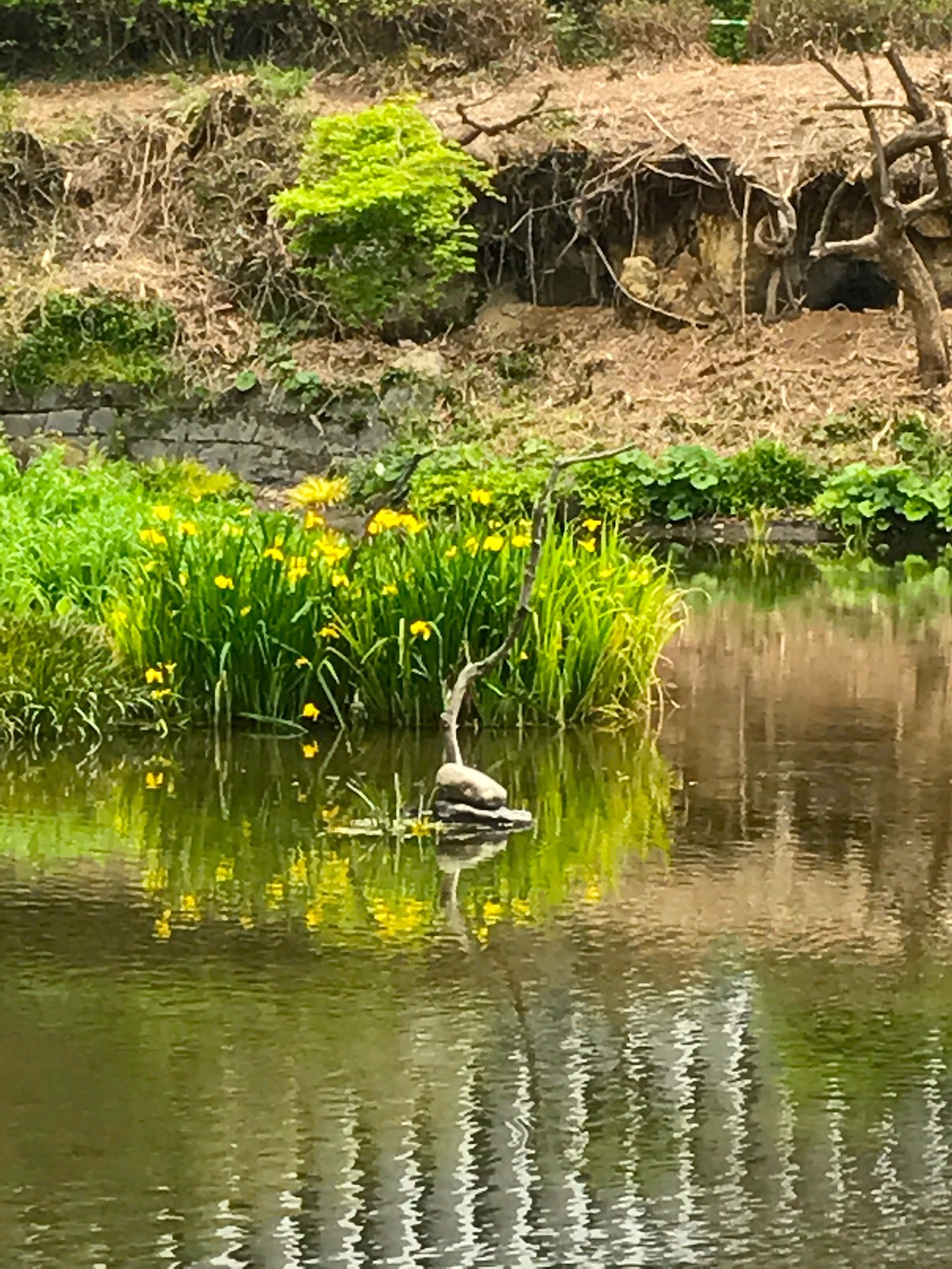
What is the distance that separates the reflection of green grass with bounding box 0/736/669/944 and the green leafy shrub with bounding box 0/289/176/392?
1283 centimetres

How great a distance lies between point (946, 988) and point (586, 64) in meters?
21.6

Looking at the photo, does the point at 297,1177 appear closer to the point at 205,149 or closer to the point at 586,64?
the point at 205,149

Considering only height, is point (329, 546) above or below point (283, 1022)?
above

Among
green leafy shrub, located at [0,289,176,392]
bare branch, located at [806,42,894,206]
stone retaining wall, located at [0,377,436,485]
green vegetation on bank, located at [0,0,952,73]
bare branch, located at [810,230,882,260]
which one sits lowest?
stone retaining wall, located at [0,377,436,485]

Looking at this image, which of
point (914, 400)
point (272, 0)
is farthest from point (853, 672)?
point (272, 0)

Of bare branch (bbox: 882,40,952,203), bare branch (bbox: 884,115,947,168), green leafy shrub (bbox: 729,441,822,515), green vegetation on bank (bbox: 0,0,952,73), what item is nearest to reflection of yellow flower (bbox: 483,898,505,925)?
green leafy shrub (bbox: 729,441,822,515)

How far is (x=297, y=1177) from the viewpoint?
367cm

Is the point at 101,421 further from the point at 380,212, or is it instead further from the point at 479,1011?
the point at 479,1011

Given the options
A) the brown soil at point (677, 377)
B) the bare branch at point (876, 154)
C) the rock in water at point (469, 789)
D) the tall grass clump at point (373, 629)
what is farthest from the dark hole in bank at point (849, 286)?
the rock in water at point (469, 789)

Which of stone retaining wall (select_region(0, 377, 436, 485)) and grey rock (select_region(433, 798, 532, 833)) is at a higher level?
stone retaining wall (select_region(0, 377, 436, 485))

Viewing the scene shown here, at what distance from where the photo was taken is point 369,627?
26.1 ft

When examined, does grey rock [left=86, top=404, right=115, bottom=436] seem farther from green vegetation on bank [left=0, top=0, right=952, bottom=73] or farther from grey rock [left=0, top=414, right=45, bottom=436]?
green vegetation on bank [left=0, top=0, right=952, bottom=73]

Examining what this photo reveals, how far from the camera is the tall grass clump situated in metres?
7.95

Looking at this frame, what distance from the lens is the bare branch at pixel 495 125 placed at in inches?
848
